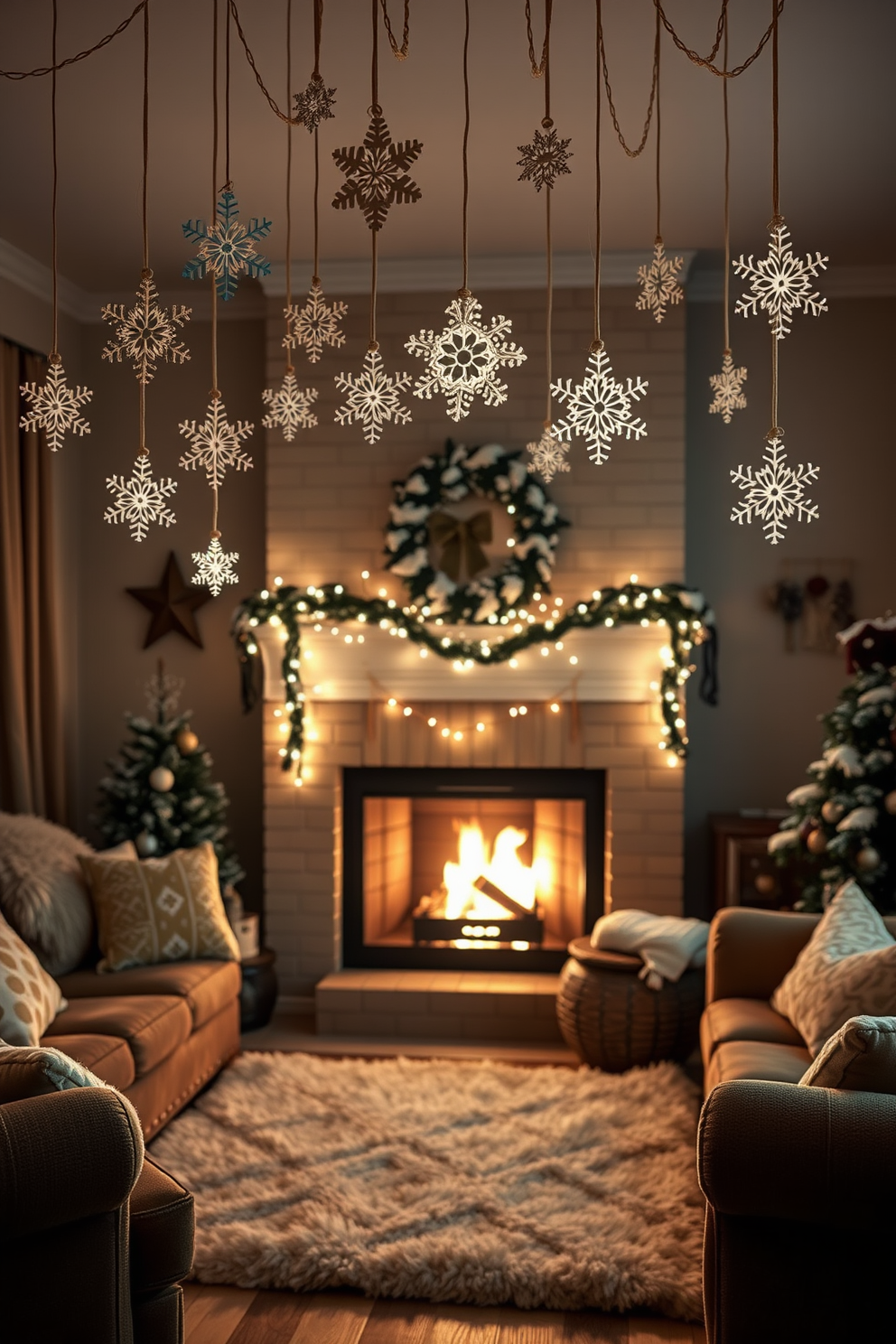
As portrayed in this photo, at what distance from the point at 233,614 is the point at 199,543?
1.33 ft

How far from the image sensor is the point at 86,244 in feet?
14.9

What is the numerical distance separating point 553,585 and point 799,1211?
313 centimetres

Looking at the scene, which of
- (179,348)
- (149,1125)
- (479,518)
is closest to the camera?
(179,348)

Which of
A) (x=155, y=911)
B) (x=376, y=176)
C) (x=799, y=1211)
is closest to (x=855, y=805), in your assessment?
(x=799, y=1211)

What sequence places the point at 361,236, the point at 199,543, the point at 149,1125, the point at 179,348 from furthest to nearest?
the point at 199,543
the point at 361,236
the point at 149,1125
the point at 179,348

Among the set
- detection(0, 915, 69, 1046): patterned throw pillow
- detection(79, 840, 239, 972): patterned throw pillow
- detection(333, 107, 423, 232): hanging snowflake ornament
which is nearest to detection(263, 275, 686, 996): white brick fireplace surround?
detection(79, 840, 239, 972): patterned throw pillow

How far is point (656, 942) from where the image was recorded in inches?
157

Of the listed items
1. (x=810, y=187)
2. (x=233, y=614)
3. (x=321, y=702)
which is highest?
(x=810, y=187)

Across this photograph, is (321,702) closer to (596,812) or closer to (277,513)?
(277,513)

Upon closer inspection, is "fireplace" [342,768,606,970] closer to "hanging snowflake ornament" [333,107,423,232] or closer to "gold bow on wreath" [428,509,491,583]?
"gold bow on wreath" [428,509,491,583]

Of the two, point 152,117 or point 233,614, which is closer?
point 152,117

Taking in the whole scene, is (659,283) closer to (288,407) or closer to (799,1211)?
(288,407)

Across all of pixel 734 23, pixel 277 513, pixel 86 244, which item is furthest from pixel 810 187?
pixel 86 244

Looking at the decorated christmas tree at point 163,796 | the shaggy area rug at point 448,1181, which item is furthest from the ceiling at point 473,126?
the shaggy area rug at point 448,1181
